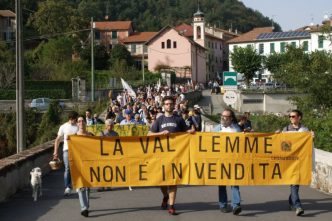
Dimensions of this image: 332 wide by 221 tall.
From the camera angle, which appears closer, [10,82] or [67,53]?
[10,82]

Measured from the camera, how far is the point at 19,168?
41.4 feet

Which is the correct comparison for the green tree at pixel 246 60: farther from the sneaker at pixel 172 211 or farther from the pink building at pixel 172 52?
the sneaker at pixel 172 211

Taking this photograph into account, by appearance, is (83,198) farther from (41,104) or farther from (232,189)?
(41,104)

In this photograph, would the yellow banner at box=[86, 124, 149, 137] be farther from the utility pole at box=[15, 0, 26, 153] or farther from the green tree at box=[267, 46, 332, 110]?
the green tree at box=[267, 46, 332, 110]

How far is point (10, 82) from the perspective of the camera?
65.2m

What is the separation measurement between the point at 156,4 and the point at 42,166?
7153 inches

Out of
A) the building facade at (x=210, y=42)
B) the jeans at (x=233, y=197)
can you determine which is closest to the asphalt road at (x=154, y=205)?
the jeans at (x=233, y=197)

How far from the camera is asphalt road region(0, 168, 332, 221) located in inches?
377

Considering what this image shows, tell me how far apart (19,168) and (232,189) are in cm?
485

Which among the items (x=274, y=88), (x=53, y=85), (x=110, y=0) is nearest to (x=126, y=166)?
(x=53, y=85)

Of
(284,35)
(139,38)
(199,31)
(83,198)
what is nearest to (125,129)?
(83,198)

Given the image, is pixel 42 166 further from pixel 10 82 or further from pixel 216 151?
pixel 10 82

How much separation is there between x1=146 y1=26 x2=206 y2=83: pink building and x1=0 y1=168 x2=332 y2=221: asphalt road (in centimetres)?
9668

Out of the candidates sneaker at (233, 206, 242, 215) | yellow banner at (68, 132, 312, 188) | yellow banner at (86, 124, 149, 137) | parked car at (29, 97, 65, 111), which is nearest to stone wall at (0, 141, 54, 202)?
yellow banner at (86, 124, 149, 137)
